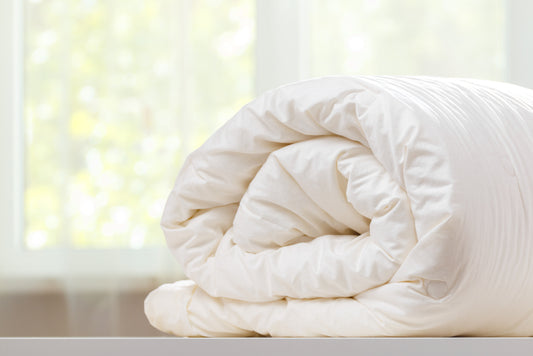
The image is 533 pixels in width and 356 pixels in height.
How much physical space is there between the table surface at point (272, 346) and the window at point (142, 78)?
0.82 m

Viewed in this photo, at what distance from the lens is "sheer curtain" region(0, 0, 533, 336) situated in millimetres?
1331

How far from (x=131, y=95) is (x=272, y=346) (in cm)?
101

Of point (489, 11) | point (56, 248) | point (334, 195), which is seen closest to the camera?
point (334, 195)

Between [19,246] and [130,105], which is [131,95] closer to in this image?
[130,105]

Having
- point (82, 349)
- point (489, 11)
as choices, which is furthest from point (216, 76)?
point (82, 349)

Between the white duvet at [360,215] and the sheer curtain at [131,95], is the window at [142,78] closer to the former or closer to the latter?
the sheer curtain at [131,95]

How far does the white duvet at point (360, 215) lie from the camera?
0.51 metres

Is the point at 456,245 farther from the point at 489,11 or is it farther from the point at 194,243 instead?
the point at 489,11

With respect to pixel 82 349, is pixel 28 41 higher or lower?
higher

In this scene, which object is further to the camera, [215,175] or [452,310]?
[215,175]

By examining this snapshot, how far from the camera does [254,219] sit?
2.07 ft

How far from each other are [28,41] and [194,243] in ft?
3.20

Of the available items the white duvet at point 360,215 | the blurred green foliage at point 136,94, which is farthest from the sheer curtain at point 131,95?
the white duvet at point 360,215

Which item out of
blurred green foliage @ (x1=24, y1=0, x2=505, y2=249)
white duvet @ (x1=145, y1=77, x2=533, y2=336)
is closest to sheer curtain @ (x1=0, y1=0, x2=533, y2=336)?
blurred green foliage @ (x1=24, y1=0, x2=505, y2=249)
